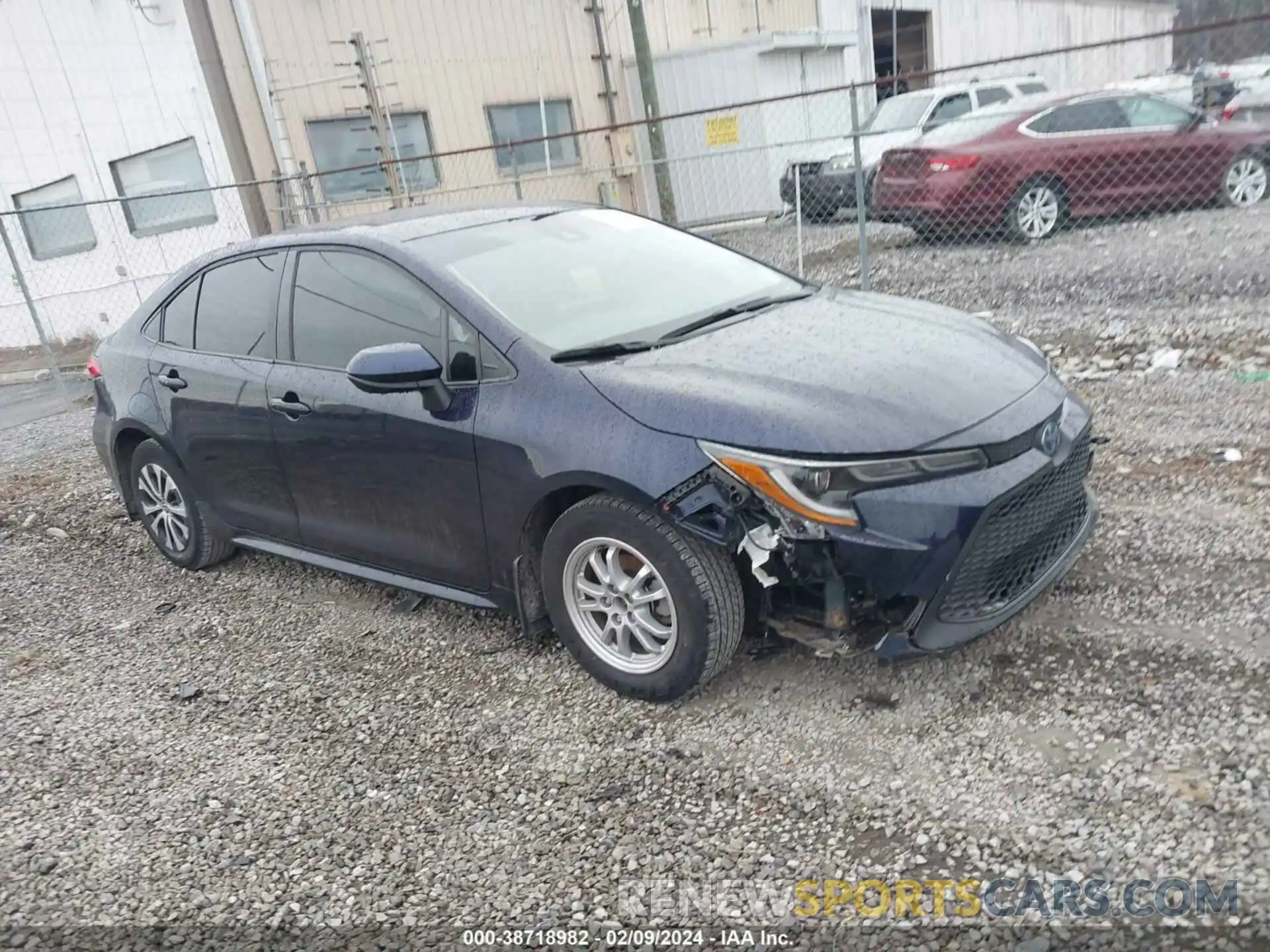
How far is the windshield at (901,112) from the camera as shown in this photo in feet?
43.7

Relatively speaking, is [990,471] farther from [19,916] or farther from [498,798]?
[19,916]

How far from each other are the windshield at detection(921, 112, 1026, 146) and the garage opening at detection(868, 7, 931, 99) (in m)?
11.0

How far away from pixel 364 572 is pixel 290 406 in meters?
0.75

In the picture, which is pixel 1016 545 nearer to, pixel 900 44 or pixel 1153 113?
pixel 1153 113

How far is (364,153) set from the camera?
13039 mm

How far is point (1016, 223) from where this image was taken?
10.1 metres

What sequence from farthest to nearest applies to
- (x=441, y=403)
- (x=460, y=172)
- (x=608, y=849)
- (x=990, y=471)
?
(x=460, y=172) → (x=441, y=403) → (x=990, y=471) → (x=608, y=849)

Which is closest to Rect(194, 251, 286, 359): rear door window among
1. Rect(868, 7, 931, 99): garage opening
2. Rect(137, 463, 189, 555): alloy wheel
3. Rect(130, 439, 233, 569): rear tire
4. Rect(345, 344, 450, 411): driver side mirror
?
Rect(130, 439, 233, 569): rear tire

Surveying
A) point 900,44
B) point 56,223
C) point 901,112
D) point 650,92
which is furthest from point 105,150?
point 900,44

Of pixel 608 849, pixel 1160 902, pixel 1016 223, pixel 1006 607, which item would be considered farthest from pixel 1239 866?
pixel 1016 223

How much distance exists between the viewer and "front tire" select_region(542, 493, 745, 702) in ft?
9.89

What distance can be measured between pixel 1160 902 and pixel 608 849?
4.51ft

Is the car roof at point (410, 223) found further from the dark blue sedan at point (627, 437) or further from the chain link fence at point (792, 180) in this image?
the chain link fence at point (792, 180)

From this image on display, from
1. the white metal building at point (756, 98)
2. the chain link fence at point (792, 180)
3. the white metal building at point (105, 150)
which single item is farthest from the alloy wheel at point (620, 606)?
the white metal building at point (756, 98)
